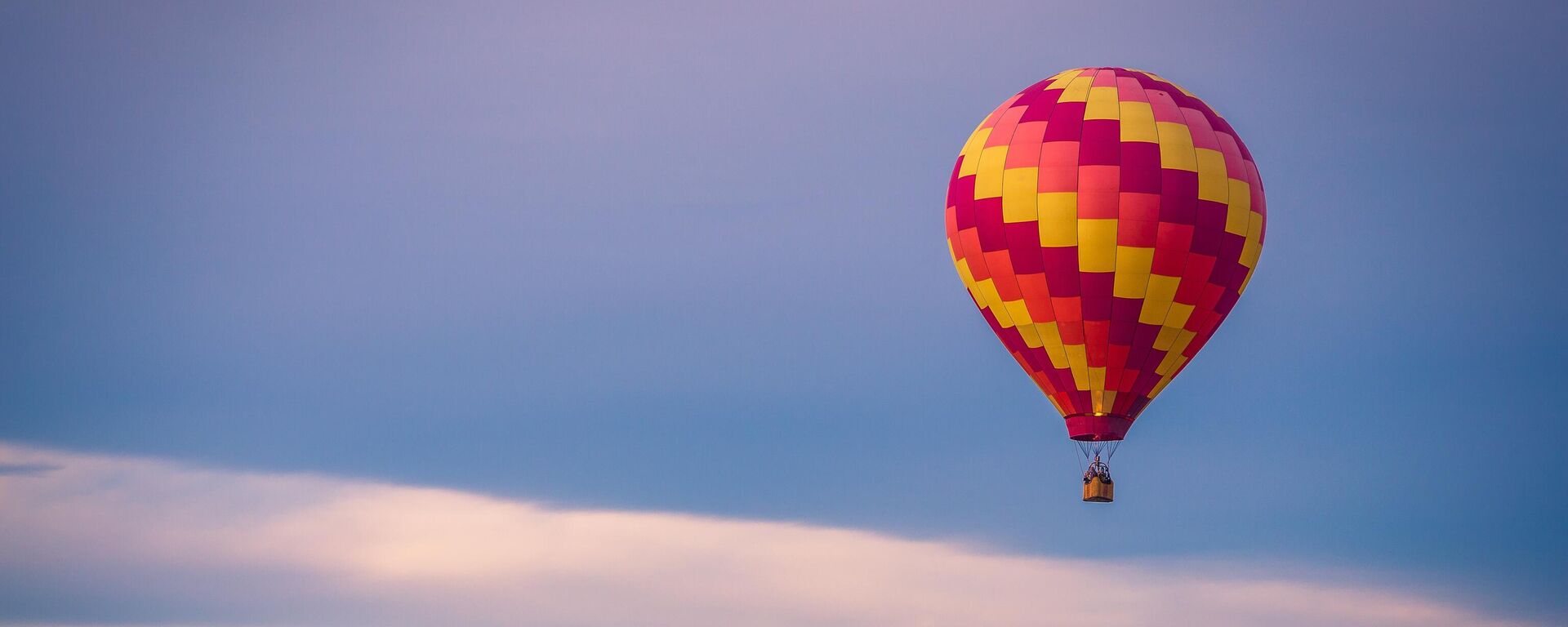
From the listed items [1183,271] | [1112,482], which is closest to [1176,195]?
[1183,271]

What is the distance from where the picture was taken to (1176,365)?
52719 mm

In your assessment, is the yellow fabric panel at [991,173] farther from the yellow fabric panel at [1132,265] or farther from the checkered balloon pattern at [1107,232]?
the yellow fabric panel at [1132,265]

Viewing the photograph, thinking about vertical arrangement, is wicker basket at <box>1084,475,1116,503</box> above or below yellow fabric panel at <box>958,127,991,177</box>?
below

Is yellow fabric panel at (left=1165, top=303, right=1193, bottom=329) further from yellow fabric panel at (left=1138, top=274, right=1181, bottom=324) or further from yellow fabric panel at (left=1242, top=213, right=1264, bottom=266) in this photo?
yellow fabric panel at (left=1242, top=213, right=1264, bottom=266)

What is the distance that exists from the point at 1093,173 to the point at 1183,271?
2561 mm

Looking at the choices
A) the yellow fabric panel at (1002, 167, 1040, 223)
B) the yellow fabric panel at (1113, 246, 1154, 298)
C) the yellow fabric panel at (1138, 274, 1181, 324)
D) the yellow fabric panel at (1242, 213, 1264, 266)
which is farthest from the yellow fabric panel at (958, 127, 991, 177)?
the yellow fabric panel at (1242, 213, 1264, 266)

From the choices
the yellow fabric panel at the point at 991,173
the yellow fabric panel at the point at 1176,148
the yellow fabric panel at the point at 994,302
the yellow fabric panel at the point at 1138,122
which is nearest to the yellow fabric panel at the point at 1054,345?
the yellow fabric panel at the point at 994,302

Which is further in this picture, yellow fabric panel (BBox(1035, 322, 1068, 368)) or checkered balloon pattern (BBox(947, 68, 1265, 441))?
yellow fabric panel (BBox(1035, 322, 1068, 368))

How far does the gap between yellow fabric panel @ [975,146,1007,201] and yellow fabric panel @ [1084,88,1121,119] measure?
176cm

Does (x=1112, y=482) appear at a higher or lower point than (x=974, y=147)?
lower

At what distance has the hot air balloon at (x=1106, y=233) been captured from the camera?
51.1m

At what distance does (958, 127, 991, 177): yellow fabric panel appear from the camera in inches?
2069

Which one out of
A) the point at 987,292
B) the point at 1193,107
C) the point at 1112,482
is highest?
the point at 1193,107

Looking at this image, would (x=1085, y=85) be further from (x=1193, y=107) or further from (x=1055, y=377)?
(x=1055, y=377)
